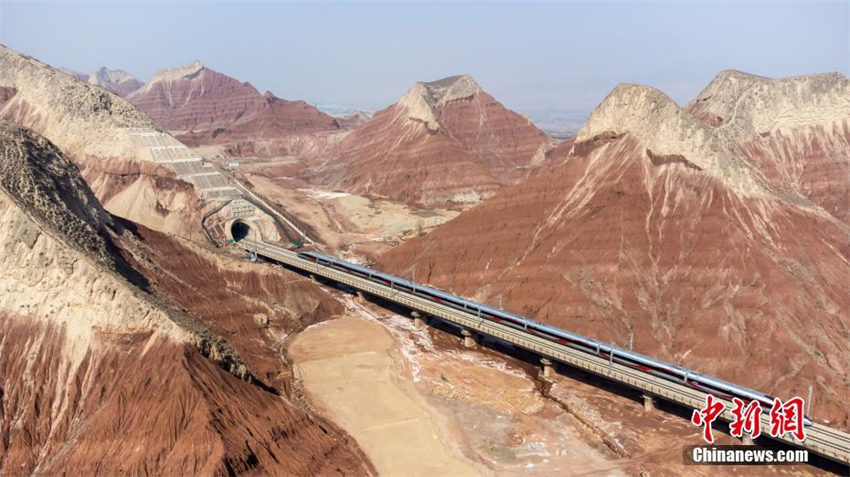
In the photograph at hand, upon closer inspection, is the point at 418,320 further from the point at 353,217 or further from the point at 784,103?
the point at 784,103

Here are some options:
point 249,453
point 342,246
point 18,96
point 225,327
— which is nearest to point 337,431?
point 249,453

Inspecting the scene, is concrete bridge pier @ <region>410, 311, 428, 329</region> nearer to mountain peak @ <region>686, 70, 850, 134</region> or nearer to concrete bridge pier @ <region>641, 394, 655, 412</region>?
concrete bridge pier @ <region>641, 394, 655, 412</region>

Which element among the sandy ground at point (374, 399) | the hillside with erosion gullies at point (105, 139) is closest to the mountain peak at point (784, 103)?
the sandy ground at point (374, 399)

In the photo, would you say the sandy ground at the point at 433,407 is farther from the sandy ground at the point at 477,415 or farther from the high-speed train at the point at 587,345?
the high-speed train at the point at 587,345

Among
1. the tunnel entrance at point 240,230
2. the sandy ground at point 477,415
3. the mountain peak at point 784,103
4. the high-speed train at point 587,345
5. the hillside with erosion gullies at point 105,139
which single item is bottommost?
the sandy ground at point 477,415

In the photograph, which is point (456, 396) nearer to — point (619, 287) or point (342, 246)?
point (619, 287)

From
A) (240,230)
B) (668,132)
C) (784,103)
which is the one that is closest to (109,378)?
(240,230)

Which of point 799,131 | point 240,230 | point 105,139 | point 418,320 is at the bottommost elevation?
point 418,320
